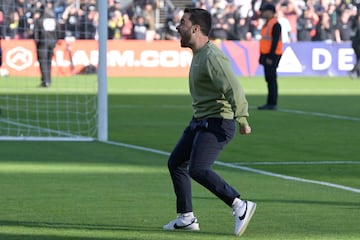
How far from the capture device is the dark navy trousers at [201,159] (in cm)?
989

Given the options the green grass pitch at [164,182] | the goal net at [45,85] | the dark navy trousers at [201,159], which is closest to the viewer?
the dark navy trousers at [201,159]

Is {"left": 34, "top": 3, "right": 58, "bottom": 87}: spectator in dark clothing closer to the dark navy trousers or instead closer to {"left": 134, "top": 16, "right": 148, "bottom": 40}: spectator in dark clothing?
{"left": 134, "top": 16, "right": 148, "bottom": 40}: spectator in dark clothing

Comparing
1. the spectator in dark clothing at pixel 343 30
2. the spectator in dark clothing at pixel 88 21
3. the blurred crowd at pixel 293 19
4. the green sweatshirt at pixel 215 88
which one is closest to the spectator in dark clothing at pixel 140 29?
the blurred crowd at pixel 293 19

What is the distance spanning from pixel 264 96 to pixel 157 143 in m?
13.3

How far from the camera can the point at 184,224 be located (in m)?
10.1

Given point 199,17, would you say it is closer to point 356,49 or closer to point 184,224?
point 184,224

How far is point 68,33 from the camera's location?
27.1 meters

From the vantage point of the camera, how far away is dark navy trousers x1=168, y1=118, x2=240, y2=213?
9891mm

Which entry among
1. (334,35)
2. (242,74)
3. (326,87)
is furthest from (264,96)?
(334,35)

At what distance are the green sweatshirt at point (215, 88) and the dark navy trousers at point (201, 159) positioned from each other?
87 mm

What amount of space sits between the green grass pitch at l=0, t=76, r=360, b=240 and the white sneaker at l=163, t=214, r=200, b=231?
0.09 metres

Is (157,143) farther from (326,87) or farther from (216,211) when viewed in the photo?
(326,87)

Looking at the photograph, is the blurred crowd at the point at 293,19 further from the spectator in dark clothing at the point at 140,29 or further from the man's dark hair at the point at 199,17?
the man's dark hair at the point at 199,17

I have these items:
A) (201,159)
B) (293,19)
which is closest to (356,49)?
(293,19)
